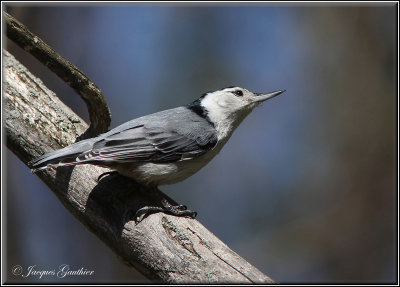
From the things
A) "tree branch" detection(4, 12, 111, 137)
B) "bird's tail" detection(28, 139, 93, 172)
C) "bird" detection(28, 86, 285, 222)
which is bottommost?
"bird" detection(28, 86, 285, 222)

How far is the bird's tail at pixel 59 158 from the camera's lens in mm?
2713

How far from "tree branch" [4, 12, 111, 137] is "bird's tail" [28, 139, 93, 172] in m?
0.42

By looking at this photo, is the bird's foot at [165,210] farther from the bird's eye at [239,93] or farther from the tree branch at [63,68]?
the bird's eye at [239,93]

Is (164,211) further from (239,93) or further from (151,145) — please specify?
(239,93)

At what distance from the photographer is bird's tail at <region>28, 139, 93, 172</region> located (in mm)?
2713

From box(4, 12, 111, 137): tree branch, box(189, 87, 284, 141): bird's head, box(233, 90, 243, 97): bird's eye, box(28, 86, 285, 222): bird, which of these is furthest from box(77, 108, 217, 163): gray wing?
box(233, 90, 243, 97): bird's eye

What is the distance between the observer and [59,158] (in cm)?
276

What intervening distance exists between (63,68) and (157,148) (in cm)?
80

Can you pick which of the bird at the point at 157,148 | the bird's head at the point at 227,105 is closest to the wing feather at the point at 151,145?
the bird at the point at 157,148

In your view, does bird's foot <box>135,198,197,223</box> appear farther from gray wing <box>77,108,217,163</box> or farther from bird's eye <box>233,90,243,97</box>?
bird's eye <box>233,90,243,97</box>

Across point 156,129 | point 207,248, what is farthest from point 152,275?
point 156,129

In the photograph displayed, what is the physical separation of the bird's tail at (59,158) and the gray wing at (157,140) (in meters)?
0.04

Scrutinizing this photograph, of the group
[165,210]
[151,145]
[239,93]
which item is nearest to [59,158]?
[151,145]

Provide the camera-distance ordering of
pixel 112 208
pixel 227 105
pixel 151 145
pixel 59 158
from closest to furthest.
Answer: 1. pixel 59 158
2. pixel 112 208
3. pixel 151 145
4. pixel 227 105
